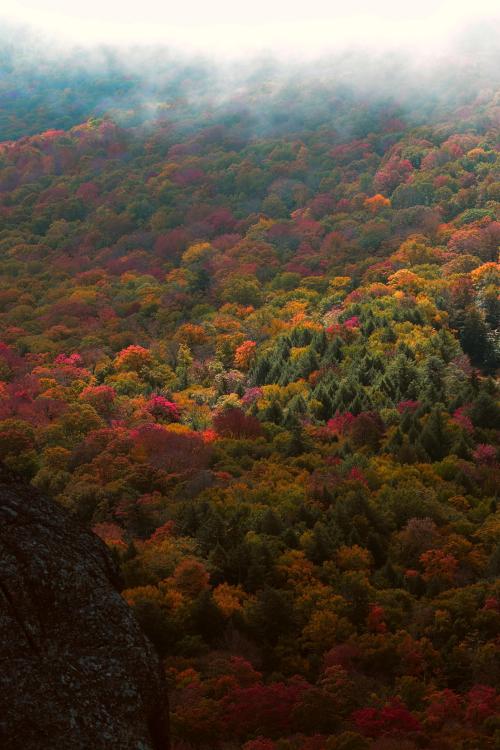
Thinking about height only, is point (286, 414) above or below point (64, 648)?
below

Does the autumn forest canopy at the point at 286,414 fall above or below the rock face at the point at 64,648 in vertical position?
below

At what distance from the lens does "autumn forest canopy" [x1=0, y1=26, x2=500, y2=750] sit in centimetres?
3491

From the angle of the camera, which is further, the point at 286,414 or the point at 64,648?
Result: the point at 286,414

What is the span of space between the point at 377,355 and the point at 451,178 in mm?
74934

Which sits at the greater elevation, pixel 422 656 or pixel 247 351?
pixel 422 656

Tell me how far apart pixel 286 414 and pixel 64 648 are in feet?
181

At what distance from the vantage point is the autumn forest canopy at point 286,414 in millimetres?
34906

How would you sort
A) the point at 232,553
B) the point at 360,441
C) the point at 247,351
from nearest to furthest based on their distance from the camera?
the point at 232,553 → the point at 360,441 → the point at 247,351

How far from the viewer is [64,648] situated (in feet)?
44.5

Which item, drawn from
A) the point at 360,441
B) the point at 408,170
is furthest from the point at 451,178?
the point at 360,441

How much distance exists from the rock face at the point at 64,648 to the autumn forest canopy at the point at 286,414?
1427 cm

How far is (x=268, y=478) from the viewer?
2163 inches

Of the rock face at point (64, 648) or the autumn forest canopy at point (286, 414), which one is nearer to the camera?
the rock face at point (64, 648)

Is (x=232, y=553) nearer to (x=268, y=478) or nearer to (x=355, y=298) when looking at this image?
(x=268, y=478)
